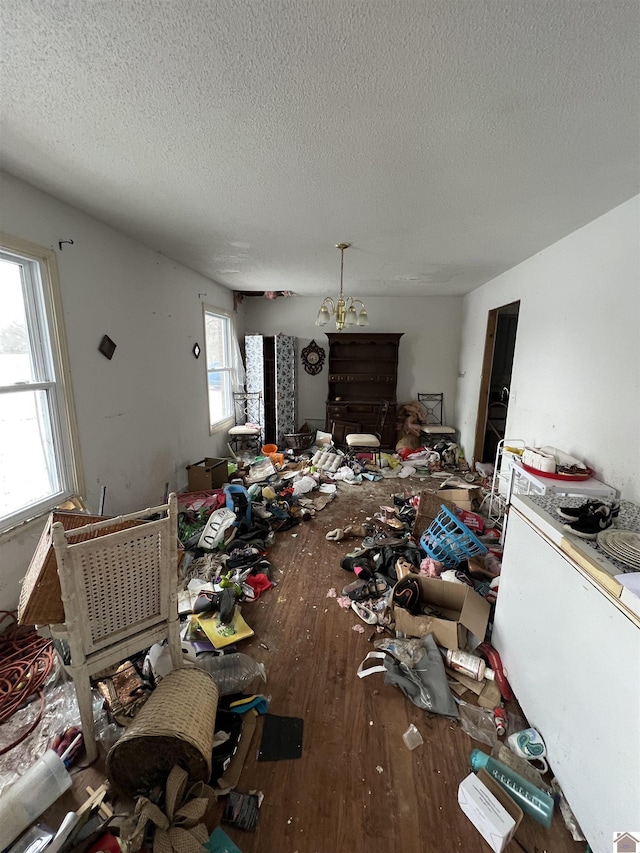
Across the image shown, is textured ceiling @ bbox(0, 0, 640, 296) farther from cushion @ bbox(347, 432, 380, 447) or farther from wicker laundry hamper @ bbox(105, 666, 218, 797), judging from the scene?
cushion @ bbox(347, 432, 380, 447)

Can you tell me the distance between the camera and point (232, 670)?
1.64m

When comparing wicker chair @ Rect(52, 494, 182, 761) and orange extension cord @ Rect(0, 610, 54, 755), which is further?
orange extension cord @ Rect(0, 610, 54, 755)

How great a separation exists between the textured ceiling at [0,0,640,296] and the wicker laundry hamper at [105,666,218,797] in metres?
2.17

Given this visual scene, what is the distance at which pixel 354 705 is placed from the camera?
5.07 feet

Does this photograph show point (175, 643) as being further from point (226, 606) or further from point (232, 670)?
point (226, 606)

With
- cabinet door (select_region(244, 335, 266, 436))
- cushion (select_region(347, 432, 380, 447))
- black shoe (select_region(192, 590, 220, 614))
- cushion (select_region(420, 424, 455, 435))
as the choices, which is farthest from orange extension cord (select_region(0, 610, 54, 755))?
cushion (select_region(420, 424, 455, 435))

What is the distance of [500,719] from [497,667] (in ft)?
0.77

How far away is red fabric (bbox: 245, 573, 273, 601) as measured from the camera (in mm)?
2283

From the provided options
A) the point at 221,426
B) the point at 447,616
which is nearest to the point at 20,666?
the point at 447,616

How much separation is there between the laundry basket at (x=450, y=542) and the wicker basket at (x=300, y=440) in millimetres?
3099

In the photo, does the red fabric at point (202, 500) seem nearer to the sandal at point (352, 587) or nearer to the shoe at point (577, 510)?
the sandal at point (352, 587)

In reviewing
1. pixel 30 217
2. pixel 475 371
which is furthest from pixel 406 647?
pixel 475 371

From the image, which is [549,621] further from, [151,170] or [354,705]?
[151,170]

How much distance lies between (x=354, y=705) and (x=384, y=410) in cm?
438
